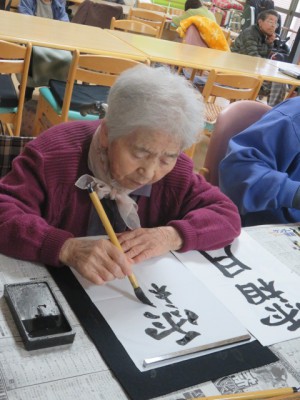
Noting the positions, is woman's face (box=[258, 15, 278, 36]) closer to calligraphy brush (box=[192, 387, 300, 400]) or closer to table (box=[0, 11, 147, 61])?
table (box=[0, 11, 147, 61])

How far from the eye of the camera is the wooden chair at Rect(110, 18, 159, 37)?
15.3ft

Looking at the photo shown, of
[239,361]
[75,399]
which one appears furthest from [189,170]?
[75,399]

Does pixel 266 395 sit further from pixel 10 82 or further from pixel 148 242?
pixel 10 82

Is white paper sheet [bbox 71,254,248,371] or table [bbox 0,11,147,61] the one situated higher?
table [bbox 0,11,147,61]

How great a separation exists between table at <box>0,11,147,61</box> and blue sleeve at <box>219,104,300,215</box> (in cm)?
177

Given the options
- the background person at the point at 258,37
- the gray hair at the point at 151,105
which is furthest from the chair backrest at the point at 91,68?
the background person at the point at 258,37

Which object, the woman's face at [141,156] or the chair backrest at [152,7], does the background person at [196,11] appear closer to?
the chair backrest at [152,7]

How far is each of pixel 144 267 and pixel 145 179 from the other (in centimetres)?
22

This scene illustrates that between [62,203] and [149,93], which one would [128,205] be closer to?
[62,203]

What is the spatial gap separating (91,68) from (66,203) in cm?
176

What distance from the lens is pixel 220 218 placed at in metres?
1.27

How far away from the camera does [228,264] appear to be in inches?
46.2

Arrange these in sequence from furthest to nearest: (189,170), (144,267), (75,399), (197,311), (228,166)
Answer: (228,166)
(189,170)
(144,267)
(197,311)
(75,399)

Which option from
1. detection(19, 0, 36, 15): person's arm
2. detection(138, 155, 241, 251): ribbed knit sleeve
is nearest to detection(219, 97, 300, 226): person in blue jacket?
detection(138, 155, 241, 251): ribbed knit sleeve
